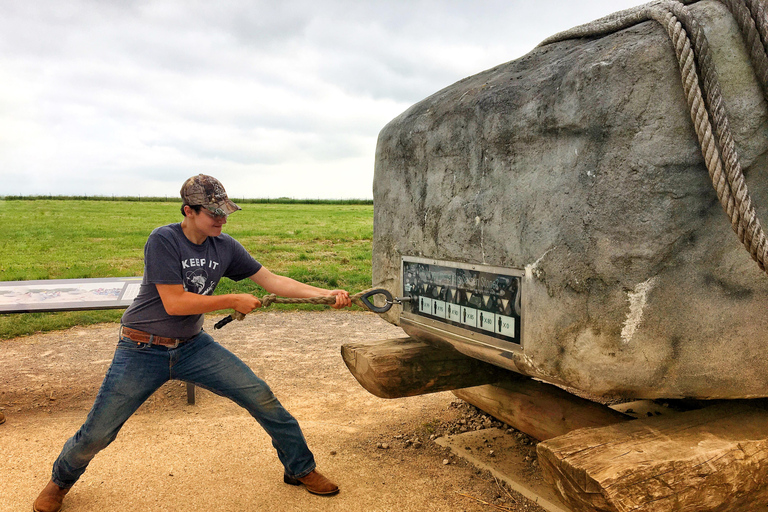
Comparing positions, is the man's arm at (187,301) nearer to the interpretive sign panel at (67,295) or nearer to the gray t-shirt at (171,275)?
the gray t-shirt at (171,275)

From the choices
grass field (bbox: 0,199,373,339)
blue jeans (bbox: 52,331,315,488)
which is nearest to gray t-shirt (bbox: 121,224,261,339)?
blue jeans (bbox: 52,331,315,488)

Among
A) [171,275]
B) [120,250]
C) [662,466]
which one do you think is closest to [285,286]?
[171,275]

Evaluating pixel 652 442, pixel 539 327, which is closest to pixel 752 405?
pixel 652 442

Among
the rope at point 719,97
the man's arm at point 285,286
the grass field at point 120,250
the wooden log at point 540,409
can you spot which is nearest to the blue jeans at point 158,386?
Answer: the man's arm at point 285,286

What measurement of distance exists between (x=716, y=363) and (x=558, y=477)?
75 cm

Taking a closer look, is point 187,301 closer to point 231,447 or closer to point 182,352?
point 182,352

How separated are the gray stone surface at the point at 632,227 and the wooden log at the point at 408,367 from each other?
30.0 inches

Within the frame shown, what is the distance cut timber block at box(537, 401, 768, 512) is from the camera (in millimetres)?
1866

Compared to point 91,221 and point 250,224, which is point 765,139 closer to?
point 250,224

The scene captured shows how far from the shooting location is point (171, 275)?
299cm

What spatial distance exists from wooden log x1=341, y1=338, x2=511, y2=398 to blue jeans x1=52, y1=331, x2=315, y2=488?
1.65 ft

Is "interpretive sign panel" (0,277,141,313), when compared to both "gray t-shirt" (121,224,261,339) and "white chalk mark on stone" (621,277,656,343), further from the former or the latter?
"white chalk mark on stone" (621,277,656,343)

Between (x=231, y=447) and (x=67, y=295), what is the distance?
3033 millimetres

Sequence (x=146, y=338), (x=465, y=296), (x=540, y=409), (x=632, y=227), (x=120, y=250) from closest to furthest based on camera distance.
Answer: (x=632, y=227), (x=465, y=296), (x=146, y=338), (x=540, y=409), (x=120, y=250)
